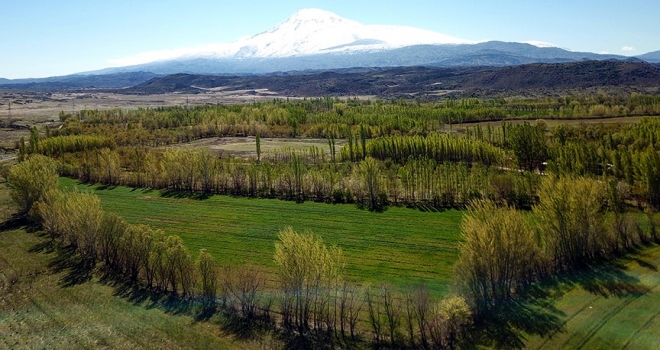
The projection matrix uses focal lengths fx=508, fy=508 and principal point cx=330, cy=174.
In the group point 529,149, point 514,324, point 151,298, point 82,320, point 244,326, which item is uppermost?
point 529,149

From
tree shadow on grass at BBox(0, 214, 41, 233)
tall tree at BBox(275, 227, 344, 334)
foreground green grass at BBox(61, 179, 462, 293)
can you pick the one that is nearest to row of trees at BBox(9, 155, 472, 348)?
tall tree at BBox(275, 227, 344, 334)

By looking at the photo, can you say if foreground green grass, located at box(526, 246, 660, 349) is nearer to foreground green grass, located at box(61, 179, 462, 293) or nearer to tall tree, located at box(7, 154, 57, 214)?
foreground green grass, located at box(61, 179, 462, 293)

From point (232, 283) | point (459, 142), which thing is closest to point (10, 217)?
point (232, 283)

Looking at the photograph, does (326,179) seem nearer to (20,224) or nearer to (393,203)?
(393,203)

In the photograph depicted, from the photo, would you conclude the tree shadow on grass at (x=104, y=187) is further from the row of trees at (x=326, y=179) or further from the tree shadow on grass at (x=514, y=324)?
the tree shadow on grass at (x=514, y=324)

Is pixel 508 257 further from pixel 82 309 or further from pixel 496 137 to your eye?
pixel 496 137

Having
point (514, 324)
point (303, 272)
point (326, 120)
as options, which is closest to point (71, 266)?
point (303, 272)
